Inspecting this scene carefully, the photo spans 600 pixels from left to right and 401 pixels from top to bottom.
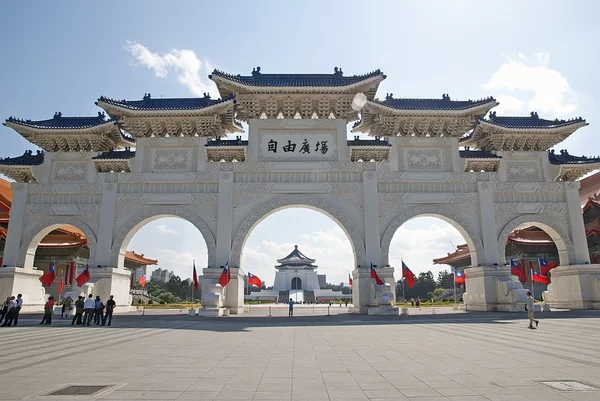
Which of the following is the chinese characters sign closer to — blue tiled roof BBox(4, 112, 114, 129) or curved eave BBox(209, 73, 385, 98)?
curved eave BBox(209, 73, 385, 98)

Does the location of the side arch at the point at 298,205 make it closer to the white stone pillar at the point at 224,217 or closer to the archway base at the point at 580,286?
the white stone pillar at the point at 224,217

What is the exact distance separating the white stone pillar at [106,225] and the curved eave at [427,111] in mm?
12478

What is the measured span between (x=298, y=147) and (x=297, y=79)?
326cm

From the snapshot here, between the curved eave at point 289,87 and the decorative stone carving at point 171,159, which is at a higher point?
the curved eave at point 289,87

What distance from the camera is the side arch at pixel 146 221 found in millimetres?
18469

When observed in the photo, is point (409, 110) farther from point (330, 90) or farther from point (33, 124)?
point (33, 124)

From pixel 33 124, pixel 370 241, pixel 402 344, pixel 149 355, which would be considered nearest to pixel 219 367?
pixel 149 355

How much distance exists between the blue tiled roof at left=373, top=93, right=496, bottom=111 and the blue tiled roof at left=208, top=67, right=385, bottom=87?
147 cm

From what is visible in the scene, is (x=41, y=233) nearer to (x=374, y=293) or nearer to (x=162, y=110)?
(x=162, y=110)

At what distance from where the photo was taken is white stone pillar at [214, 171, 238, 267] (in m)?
18.2

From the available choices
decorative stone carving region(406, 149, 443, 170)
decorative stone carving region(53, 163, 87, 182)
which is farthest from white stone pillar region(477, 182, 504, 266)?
decorative stone carving region(53, 163, 87, 182)

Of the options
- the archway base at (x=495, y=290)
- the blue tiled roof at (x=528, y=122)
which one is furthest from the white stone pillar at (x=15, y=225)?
the blue tiled roof at (x=528, y=122)

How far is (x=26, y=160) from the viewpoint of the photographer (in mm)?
19797

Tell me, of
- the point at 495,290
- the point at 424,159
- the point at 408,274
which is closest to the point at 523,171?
the point at 424,159
